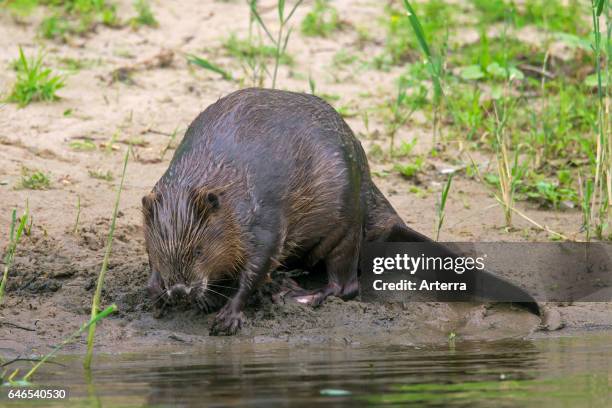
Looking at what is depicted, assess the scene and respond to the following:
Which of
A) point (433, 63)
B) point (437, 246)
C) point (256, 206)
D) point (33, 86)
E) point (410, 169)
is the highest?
point (433, 63)

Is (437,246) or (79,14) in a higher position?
(79,14)

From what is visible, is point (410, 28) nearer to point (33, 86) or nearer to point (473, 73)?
point (473, 73)

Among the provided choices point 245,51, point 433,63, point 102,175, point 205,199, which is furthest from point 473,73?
point 205,199

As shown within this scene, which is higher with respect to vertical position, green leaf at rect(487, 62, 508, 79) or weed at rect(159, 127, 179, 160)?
green leaf at rect(487, 62, 508, 79)

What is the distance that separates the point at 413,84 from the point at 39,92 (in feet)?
9.30

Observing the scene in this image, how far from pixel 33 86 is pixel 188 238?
10.6ft

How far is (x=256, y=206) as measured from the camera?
5.86m

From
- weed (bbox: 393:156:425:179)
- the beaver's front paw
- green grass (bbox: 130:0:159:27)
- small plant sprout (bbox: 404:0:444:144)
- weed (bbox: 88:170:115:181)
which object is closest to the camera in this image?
the beaver's front paw

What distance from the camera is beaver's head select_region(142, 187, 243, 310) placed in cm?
556

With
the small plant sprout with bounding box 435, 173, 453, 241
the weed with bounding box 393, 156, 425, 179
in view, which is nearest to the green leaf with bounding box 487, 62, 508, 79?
the weed with bounding box 393, 156, 425, 179

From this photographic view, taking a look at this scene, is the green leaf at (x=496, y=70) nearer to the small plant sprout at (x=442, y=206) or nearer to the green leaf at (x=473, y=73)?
the green leaf at (x=473, y=73)

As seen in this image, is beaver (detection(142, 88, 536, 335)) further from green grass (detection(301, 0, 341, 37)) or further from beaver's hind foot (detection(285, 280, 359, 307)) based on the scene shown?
green grass (detection(301, 0, 341, 37))

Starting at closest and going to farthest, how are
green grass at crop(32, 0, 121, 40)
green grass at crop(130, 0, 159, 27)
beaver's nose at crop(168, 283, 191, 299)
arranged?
beaver's nose at crop(168, 283, 191, 299)
green grass at crop(32, 0, 121, 40)
green grass at crop(130, 0, 159, 27)

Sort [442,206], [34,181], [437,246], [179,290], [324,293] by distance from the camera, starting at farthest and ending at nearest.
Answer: [34,181], [442,206], [437,246], [324,293], [179,290]
